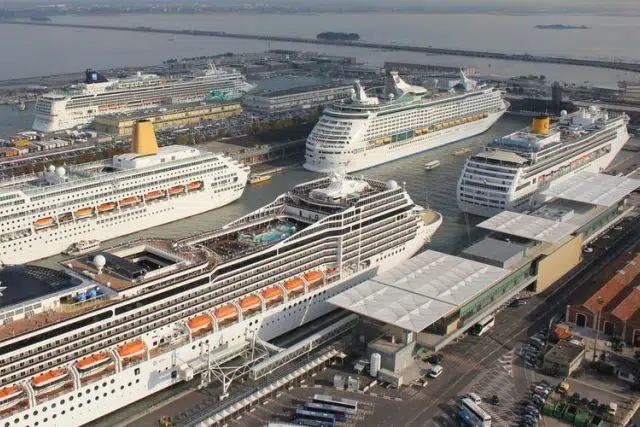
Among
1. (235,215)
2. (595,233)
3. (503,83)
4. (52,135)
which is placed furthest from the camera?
(503,83)

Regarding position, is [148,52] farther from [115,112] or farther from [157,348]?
[157,348]

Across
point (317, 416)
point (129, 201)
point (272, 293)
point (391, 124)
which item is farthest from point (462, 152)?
point (317, 416)

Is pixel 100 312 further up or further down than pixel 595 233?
further up

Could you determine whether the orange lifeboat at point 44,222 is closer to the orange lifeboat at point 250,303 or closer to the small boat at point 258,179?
the orange lifeboat at point 250,303

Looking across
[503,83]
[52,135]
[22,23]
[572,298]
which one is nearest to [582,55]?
[503,83]

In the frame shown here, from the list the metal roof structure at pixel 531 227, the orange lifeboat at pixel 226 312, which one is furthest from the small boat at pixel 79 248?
the metal roof structure at pixel 531 227
